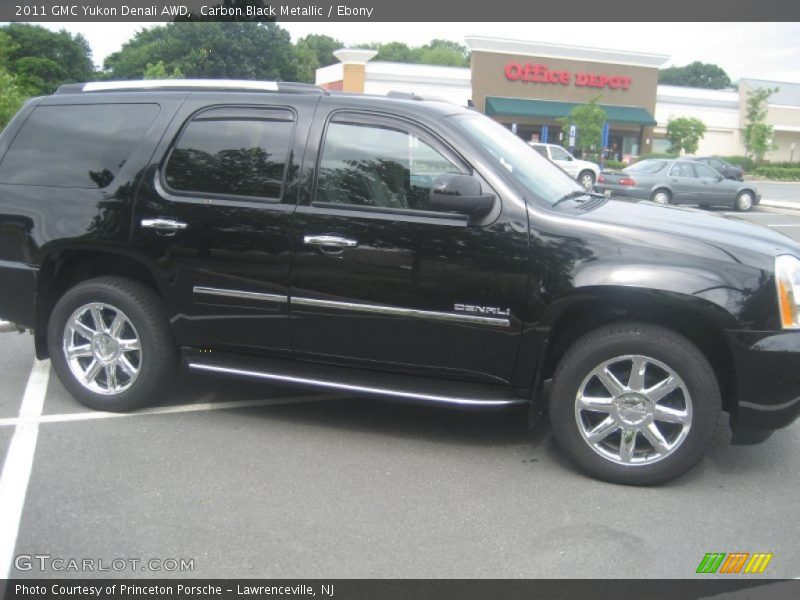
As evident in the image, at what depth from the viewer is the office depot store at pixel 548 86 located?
4225 cm

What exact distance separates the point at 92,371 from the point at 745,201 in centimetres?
2199

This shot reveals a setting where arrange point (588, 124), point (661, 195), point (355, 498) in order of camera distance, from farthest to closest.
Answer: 1. point (588, 124)
2. point (661, 195)
3. point (355, 498)

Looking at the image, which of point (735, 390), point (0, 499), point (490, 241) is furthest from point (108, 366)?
point (735, 390)

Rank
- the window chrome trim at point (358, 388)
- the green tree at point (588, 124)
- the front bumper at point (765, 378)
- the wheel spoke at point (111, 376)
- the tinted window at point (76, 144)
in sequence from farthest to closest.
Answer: the green tree at point (588, 124) → the wheel spoke at point (111, 376) → the tinted window at point (76, 144) → the window chrome trim at point (358, 388) → the front bumper at point (765, 378)

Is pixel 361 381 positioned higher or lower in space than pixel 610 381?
lower

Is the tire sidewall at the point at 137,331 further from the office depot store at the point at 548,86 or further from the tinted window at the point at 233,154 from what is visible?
the office depot store at the point at 548,86

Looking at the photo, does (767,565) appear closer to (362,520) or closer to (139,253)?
(362,520)

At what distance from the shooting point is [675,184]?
2058 cm

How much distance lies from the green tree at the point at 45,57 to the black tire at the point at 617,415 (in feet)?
176

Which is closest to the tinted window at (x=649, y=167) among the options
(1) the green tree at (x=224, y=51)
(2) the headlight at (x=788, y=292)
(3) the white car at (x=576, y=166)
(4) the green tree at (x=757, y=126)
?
(3) the white car at (x=576, y=166)

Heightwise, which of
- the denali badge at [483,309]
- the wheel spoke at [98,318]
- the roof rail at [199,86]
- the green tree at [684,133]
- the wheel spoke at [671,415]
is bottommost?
the wheel spoke at [671,415]

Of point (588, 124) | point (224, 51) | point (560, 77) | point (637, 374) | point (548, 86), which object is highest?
point (224, 51)

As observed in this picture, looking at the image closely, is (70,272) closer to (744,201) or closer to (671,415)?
(671,415)

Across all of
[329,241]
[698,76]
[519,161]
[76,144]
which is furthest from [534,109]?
[698,76]
